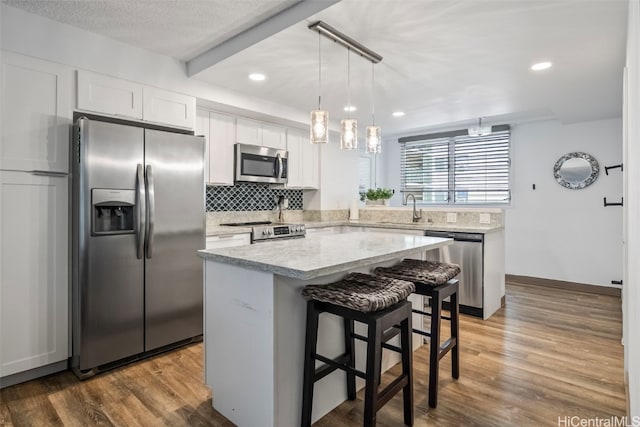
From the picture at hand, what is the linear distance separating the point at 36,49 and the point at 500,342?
4.03m

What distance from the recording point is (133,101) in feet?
9.07

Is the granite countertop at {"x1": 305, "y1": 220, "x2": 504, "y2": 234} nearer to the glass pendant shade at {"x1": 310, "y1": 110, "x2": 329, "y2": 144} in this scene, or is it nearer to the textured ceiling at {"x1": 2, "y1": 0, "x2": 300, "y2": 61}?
the glass pendant shade at {"x1": 310, "y1": 110, "x2": 329, "y2": 144}

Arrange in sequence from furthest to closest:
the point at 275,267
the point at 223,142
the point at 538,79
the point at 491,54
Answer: the point at 223,142, the point at 538,79, the point at 491,54, the point at 275,267

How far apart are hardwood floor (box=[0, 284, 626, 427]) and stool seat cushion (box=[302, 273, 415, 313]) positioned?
0.71m

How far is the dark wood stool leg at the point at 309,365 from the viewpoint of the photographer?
67.2 inches

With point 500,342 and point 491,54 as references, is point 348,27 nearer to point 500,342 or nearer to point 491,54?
point 491,54

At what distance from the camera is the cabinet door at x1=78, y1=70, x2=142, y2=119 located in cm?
252

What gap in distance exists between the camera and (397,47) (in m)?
2.50

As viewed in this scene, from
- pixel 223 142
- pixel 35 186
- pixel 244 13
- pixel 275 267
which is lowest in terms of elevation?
pixel 275 267

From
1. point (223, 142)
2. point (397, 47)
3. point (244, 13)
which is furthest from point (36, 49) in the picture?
point (397, 47)

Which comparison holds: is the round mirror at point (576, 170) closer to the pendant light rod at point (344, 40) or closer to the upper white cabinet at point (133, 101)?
the pendant light rod at point (344, 40)

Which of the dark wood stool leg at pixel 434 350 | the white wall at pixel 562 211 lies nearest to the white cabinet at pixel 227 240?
the dark wood stool leg at pixel 434 350

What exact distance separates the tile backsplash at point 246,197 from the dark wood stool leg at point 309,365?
105 inches

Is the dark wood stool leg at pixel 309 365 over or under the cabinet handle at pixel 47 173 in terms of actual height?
under
